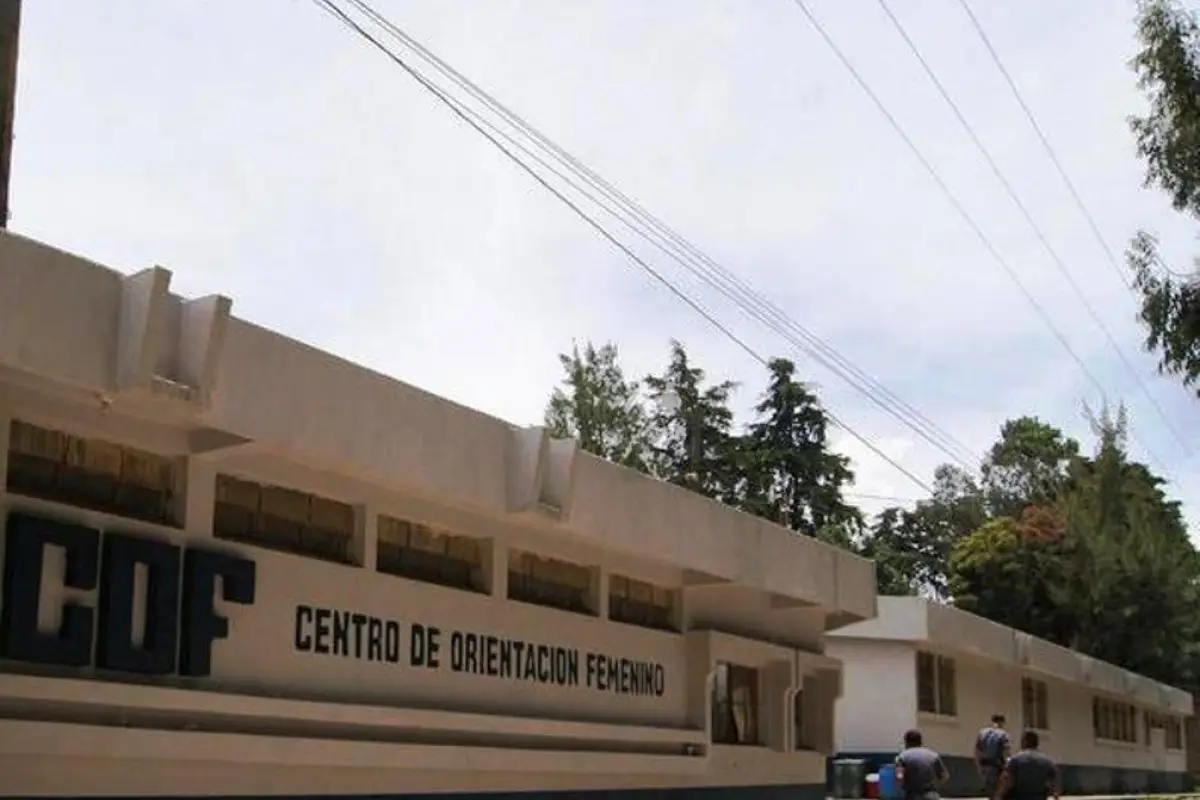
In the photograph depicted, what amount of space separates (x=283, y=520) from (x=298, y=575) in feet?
1.31

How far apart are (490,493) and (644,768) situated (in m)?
4.27

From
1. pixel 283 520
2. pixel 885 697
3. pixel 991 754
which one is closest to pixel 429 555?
pixel 283 520

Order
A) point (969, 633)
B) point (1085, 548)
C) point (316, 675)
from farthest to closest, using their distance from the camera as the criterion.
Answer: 1. point (1085, 548)
2. point (969, 633)
3. point (316, 675)

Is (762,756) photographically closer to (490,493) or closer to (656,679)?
(656,679)

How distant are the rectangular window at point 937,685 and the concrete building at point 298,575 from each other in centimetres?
1111

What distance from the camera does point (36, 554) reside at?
Result: 8.66 m

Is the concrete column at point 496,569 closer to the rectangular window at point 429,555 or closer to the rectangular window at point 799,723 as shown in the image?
the rectangular window at point 429,555

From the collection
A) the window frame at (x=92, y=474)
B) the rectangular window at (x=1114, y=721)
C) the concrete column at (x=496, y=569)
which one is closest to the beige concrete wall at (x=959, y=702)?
the rectangular window at (x=1114, y=721)

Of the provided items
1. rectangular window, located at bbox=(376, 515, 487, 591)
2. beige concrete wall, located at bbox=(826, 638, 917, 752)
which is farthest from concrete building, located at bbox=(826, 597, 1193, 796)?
rectangular window, located at bbox=(376, 515, 487, 591)

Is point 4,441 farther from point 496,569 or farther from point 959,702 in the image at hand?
point 959,702

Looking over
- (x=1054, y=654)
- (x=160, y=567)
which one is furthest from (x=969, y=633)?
(x=160, y=567)

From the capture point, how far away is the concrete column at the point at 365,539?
11.6m

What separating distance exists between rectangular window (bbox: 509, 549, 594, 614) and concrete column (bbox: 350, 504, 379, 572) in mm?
2089

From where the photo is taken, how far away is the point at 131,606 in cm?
924
